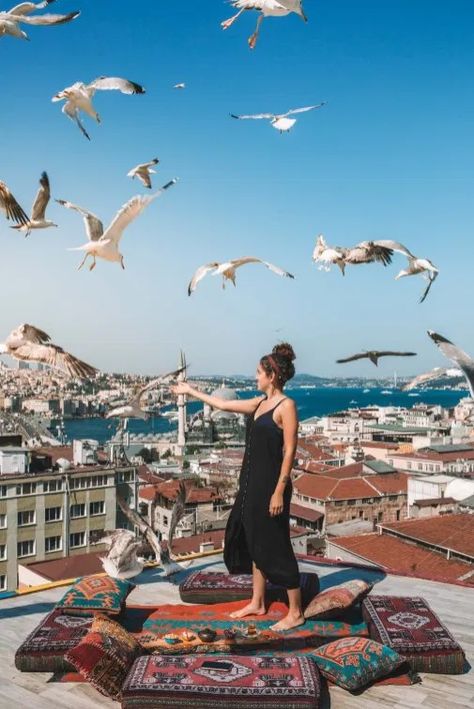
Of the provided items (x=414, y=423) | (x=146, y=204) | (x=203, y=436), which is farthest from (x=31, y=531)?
(x=414, y=423)

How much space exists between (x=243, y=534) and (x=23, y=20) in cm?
513

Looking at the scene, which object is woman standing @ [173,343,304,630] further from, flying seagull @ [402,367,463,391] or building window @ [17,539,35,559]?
building window @ [17,539,35,559]

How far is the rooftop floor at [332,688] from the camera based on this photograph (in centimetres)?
473

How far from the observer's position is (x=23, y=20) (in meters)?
6.86

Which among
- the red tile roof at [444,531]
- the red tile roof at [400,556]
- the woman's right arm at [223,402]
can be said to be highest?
the woman's right arm at [223,402]

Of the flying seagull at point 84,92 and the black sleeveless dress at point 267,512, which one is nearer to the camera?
the black sleeveless dress at point 267,512

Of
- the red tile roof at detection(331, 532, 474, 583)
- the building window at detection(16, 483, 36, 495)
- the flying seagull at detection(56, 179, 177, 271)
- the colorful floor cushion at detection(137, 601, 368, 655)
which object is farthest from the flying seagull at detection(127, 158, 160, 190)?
the building window at detection(16, 483, 36, 495)

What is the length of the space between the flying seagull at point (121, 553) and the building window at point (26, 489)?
18.1 metres

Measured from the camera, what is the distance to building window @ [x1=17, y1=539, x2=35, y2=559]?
78.2ft

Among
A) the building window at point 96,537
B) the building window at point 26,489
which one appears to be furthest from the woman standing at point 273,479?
the building window at point 26,489

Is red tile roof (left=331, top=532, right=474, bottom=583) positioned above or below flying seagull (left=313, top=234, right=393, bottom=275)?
below

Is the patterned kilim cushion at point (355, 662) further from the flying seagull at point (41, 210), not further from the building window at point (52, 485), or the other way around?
the building window at point (52, 485)

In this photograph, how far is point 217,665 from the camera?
4.62 m

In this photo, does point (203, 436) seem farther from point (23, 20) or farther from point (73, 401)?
point (23, 20)
